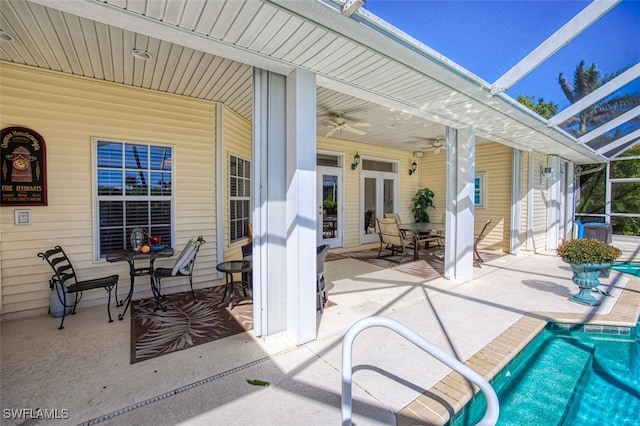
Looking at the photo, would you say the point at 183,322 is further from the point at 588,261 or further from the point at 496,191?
the point at 496,191

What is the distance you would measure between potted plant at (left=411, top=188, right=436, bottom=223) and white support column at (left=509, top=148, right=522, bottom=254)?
2.23 metres

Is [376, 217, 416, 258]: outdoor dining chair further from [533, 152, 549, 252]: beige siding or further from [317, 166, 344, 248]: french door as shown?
[533, 152, 549, 252]: beige siding

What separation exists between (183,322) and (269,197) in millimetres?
1823

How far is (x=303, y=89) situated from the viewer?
263 centimetres

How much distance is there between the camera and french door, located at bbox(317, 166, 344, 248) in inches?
282

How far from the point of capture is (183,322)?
316 cm

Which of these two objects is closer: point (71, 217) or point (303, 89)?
point (303, 89)

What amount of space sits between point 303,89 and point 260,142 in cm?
65

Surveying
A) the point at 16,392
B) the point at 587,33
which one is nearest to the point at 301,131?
the point at 16,392

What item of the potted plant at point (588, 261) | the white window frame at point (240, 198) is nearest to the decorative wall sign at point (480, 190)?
the potted plant at point (588, 261)

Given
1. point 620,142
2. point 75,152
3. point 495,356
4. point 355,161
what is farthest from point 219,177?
point 620,142

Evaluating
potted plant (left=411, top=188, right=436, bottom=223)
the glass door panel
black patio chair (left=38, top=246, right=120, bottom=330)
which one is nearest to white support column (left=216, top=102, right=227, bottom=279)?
black patio chair (left=38, top=246, right=120, bottom=330)

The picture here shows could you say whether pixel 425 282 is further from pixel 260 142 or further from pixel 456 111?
pixel 260 142

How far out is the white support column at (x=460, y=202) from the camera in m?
4.65
